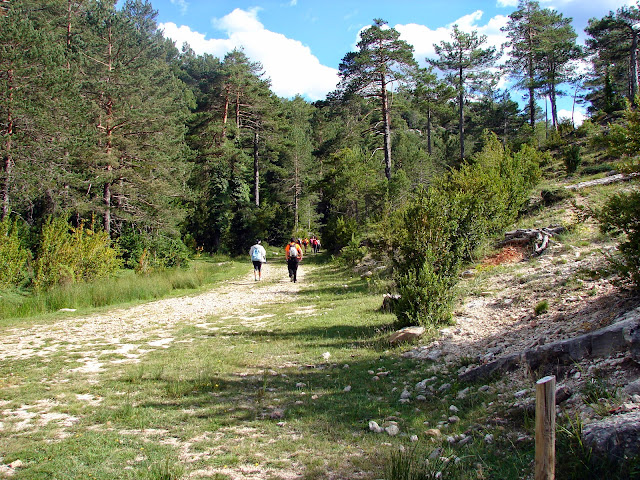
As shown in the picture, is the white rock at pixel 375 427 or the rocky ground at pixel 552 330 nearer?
the rocky ground at pixel 552 330

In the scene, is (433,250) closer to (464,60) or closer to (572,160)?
(572,160)

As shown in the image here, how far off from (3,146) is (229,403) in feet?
60.4

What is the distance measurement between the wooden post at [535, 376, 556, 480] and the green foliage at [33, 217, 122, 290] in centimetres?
1665

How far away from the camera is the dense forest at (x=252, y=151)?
48.4 feet

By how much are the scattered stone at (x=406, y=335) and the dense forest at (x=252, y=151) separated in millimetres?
613

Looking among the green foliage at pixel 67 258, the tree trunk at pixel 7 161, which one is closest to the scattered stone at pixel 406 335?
the green foliage at pixel 67 258

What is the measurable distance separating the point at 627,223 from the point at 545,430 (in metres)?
4.43

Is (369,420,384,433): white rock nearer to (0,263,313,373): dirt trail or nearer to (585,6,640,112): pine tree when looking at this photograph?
(0,263,313,373): dirt trail

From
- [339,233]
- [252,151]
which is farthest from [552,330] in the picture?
[252,151]

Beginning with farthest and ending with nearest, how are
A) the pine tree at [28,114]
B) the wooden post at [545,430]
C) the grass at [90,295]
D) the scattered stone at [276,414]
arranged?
the pine tree at [28,114] → the grass at [90,295] → the scattered stone at [276,414] → the wooden post at [545,430]

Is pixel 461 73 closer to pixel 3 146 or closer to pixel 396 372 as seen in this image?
pixel 3 146

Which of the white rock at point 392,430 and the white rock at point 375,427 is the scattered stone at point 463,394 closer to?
the white rock at point 392,430

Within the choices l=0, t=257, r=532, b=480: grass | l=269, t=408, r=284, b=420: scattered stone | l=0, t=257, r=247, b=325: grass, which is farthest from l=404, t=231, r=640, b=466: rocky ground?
l=0, t=257, r=247, b=325: grass

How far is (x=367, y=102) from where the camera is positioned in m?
28.5
